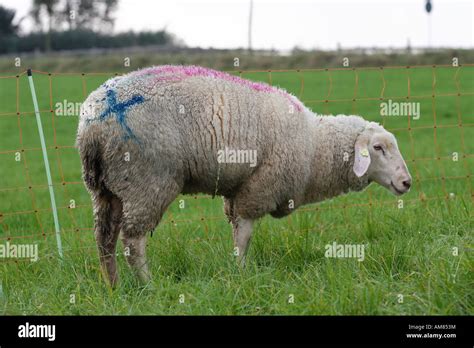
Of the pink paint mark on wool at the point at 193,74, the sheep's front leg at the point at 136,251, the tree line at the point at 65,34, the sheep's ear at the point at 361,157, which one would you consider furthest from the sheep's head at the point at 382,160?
the tree line at the point at 65,34

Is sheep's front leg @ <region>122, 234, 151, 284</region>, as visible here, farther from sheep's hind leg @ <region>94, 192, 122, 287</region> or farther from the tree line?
the tree line

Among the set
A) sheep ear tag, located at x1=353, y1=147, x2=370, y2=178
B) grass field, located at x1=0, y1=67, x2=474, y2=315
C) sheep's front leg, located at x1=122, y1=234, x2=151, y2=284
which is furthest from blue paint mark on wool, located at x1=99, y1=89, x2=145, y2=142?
sheep ear tag, located at x1=353, y1=147, x2=370, y2=178

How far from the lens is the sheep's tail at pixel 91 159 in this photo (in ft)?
16.2

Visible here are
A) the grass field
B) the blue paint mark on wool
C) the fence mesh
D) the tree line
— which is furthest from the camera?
the tree line

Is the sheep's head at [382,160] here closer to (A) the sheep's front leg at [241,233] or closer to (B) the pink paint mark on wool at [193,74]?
(B) the pink paint mark on wool at [193,74]

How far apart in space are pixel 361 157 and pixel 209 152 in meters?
1.24

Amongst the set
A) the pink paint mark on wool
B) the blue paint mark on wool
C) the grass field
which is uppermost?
the pink paint mark on wool

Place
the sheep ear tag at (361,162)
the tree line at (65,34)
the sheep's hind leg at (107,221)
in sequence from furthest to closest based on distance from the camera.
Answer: the tree line at (65,34) < the sheep ear tag at (361,162) < the sheep's hind leg at (107,221)

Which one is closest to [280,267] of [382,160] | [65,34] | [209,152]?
[209,152]

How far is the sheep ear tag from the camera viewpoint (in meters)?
5.47

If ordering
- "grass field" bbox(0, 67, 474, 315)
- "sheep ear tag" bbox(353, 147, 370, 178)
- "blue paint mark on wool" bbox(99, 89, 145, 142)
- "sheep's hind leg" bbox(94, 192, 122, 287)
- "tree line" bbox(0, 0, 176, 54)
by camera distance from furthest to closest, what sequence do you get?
1. "tree line" bbox(0, 0, 176, 54)
2. "sheep ear tag" bbox(353, 147, 370, 178)
3. "sheep's hind leg" bbox(94, 192, 122, 287)
4. "blue paint mark on wool" bbox(99, 89, 145, 142)
5. "grass field" bbox(0, 67, 474, 315)

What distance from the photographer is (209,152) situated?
202 inches

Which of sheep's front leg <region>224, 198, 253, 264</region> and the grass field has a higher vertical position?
sheep's front leg <region>224, 198, 253, 264</region>

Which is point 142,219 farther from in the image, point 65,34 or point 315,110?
point 65,34
